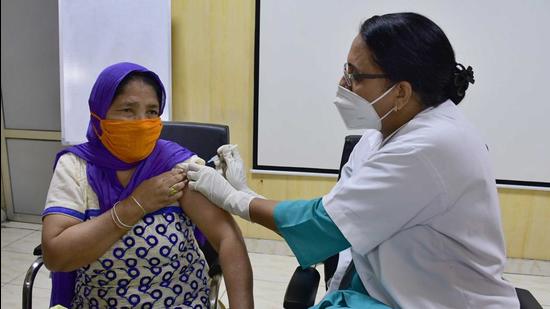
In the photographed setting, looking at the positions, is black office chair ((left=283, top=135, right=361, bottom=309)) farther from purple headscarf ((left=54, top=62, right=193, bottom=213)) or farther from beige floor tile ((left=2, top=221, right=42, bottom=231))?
beige floor tile ((left=2, top=221, right=42, bottom=231))

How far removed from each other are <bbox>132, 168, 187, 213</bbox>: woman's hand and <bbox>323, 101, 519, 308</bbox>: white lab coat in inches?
Result: 17.8

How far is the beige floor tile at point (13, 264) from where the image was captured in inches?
104

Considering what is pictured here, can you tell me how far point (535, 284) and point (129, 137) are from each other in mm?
2572

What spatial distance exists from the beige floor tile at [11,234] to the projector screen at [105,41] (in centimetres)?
101

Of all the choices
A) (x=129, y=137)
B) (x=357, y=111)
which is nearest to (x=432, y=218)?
(x=357, y=111)

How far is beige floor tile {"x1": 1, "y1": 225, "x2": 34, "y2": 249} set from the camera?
3136 millimetres

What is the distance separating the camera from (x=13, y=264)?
2.80m

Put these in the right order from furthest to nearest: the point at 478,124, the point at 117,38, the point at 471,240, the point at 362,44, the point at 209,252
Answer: the point at 117,38 → the point at 478,124 → the point at 209,252 → the point at 362,44 → the point at 471,240

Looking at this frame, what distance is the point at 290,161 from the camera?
2.81 metres

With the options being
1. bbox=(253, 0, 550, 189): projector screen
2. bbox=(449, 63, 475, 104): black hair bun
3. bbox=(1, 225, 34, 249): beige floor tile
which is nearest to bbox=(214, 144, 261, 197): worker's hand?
bbox=(449, 63, 475, 104): black hair bun

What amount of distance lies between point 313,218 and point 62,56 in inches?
90.5

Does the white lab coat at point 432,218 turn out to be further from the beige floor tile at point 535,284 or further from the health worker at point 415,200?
the beige floor tile at point 535,284

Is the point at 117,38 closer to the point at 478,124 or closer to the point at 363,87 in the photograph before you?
the point at 363,87

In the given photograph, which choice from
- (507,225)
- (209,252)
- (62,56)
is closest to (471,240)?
(209,252)
